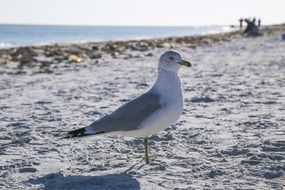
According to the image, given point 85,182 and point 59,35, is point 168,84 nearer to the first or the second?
point 85,182

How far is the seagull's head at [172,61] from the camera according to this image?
4320 mm

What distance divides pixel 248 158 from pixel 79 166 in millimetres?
1512

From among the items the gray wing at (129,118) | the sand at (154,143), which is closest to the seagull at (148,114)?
the gray wing at (129,118)

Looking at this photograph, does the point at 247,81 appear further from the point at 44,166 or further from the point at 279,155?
the point at 44,166

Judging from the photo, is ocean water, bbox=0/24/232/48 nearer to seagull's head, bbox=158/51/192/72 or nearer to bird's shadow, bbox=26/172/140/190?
seagull's head, bbox=158/51/192/72

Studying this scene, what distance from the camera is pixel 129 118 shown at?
4.17 metres

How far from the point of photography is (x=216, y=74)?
10414mm

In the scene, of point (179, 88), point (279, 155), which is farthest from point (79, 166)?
point (279, 155)

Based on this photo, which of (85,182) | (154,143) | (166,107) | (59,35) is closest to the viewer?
(85,182)

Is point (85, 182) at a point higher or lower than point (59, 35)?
lower

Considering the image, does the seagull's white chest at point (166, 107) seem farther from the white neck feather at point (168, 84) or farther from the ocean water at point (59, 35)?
the ocean water at point (59, 35)

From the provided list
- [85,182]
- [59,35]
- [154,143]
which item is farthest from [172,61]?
[59,35]

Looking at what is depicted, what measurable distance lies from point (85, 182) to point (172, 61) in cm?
137

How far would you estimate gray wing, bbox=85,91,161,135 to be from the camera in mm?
4137
